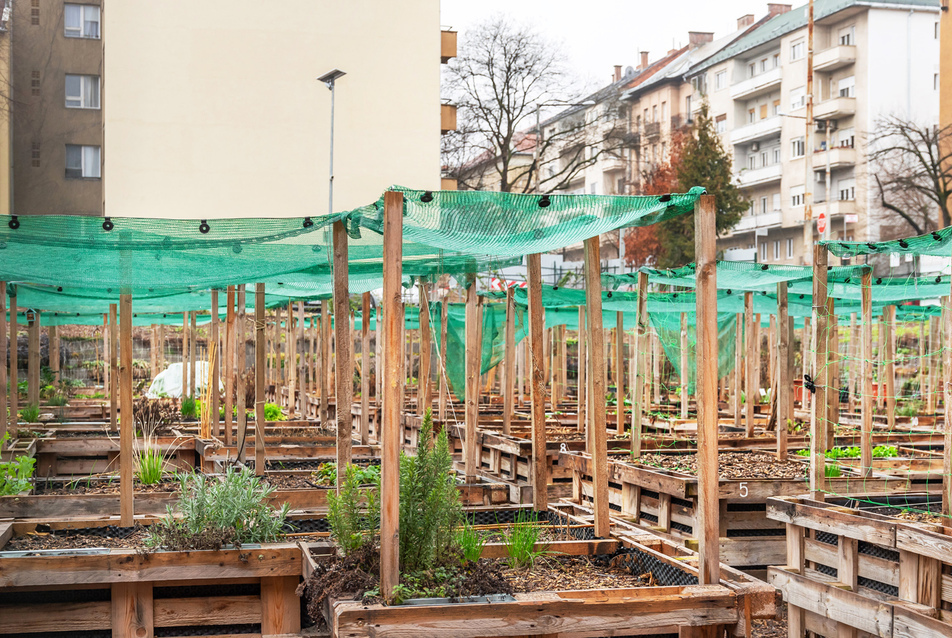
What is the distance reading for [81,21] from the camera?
93.2 feet

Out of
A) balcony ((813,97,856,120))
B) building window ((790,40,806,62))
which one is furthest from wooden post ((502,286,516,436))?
building window ((790,40,806,62))

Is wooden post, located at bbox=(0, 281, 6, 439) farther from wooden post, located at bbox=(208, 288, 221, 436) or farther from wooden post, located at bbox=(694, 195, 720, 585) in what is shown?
wooden post, located at bbox=(694, 195, 720, 585)

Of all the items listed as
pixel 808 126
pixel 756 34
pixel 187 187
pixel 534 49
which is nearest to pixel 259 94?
pixel 187 187

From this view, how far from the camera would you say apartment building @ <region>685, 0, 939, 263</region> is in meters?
40.2

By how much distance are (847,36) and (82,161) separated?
102 feet

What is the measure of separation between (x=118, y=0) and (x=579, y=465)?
73.9 ft

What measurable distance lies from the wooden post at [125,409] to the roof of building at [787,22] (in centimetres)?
3914

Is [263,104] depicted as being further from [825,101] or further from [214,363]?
[825,101]

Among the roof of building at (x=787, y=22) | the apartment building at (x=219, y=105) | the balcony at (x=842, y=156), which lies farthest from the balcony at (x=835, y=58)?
the apartment building at (x=219, y=105)

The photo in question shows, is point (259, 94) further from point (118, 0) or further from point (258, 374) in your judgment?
point (258, 374)

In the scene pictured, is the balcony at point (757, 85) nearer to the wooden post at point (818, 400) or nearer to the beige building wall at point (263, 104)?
the beige building wall at point (263, 104)

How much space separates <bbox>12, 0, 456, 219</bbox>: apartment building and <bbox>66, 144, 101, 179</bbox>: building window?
1.5 inches

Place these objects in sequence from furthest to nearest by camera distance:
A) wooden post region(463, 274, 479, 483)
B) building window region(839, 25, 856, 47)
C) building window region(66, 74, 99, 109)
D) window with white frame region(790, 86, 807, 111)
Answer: window with white frame region(790, 86, 807, 111)
building window region(839, 25, 856, 47)
building window region(66, 74, 99, 109)
wooden post region(463, 274, 479, 483)

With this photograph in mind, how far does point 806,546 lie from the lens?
6.86 meters
